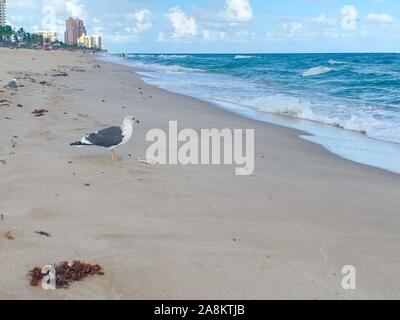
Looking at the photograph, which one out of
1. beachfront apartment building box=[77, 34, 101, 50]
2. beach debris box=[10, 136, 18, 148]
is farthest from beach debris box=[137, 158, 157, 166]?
beachfront apartment building box=[77, 34, 101, 50]

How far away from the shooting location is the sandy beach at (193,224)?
2.99 metres

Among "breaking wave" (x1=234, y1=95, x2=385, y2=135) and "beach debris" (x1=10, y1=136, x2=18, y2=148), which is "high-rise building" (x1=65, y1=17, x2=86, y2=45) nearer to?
"breaking wave" (x1=234, y1=95, x2=385, y2=135)

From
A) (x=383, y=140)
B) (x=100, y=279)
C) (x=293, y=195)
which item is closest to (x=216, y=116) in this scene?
(x=383, y=140)

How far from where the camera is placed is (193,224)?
401 centimetres

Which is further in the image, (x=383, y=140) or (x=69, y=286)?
(x=383, y=140)

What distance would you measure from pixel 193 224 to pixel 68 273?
1.32 meters

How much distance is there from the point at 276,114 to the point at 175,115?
4.10 m

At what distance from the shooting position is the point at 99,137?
19.5 feet

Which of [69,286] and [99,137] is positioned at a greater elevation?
[99,137]

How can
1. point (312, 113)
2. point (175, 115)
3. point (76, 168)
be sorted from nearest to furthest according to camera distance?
point (76, 168) < point (175, 115) < point (312, 113)

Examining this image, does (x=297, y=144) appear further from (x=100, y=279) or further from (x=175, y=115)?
(x=100, y=279)

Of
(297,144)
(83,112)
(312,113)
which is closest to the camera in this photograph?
(297,144)

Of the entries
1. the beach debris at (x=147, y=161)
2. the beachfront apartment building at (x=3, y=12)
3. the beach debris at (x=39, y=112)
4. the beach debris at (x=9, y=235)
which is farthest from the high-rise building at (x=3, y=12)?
the beach debris at (x=9, y=235)

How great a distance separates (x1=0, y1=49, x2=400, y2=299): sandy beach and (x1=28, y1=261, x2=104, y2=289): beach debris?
52 millimetres
